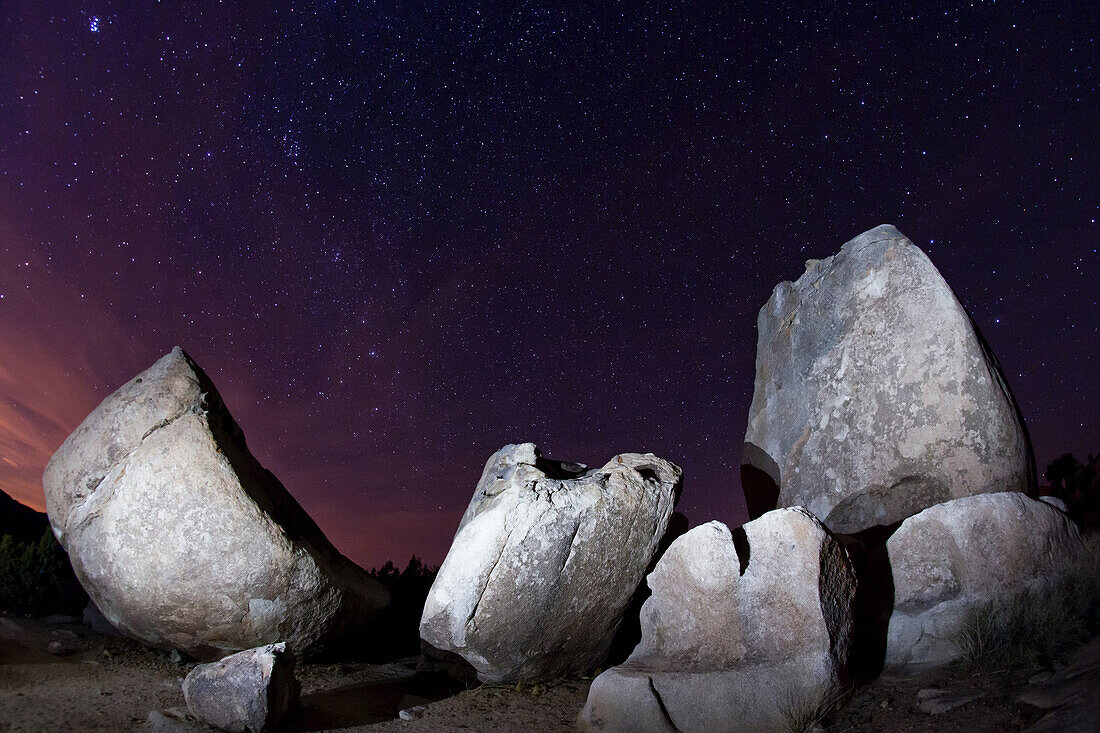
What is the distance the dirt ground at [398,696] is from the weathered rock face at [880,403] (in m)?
2.01

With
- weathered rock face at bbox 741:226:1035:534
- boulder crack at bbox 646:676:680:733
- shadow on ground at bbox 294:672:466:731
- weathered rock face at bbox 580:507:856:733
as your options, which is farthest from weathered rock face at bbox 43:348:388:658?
weathered rock face at bbox 741:226:1035:534

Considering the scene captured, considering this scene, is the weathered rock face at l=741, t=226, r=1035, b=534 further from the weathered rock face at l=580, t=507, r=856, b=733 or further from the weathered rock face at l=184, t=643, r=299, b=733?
the weathered rock face at l=184, t=643, r=299, b=733

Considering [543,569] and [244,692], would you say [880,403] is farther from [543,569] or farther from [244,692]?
[244,692]

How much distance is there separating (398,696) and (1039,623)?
4.91 m

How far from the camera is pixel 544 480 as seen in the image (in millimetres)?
5699

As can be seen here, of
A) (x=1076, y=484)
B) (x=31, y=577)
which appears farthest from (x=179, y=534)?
(x=1076, y=484)

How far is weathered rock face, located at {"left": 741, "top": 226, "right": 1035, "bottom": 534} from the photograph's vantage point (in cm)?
598

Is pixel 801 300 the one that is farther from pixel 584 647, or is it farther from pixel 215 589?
pixel 215 589

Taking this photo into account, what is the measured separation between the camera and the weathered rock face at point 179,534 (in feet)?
17.8

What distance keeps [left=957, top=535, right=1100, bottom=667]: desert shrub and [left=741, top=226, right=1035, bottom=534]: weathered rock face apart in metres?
1.18

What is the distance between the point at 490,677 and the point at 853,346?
196 inches

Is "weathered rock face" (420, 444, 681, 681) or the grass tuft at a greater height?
"weathered rock face" (420, 444, 681, 681)

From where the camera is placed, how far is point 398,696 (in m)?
5.54

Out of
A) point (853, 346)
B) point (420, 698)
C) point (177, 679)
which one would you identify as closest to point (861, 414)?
point (853, 346)
